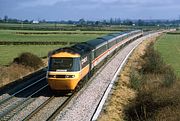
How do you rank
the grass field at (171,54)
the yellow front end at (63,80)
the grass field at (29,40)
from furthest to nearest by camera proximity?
the grass field at (29,40)
the grass field at (171,54)
the yellow front end at (63,80)

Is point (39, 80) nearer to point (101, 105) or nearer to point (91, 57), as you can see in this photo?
point (91, 57)

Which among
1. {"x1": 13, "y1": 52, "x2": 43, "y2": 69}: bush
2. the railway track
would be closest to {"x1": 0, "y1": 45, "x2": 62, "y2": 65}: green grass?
{"x1": 13, "y1": 52, "x2": 43, "y2": 69}: bush

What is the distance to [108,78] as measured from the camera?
31.4 m

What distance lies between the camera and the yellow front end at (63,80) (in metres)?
23.0

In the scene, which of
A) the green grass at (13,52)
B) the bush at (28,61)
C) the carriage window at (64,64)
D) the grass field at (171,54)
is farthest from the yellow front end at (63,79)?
the green grass at (13,52)

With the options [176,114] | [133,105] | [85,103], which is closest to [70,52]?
[85,103]

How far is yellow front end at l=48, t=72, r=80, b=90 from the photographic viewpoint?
22984 millimetres

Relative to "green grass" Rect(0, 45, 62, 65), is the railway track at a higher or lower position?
higher

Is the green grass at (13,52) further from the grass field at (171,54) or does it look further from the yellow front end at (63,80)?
the yellow front end at (63,80)

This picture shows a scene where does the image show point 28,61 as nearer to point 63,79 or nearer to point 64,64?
point 64,64

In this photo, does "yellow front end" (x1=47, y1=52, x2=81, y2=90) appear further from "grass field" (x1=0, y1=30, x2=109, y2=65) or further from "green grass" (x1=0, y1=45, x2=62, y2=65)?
"green grass" (x1=0, y1=45, x2=62, y2=65)

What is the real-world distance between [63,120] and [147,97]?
4.78 meters

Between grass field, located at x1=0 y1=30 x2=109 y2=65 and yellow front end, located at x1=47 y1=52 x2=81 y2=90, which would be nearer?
yellow front end, located at x1=47 y1=52 x2=81 y2=90

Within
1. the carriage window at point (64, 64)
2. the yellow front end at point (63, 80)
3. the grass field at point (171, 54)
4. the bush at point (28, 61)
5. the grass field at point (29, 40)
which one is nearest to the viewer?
the yellow front end at point (63, 80)
